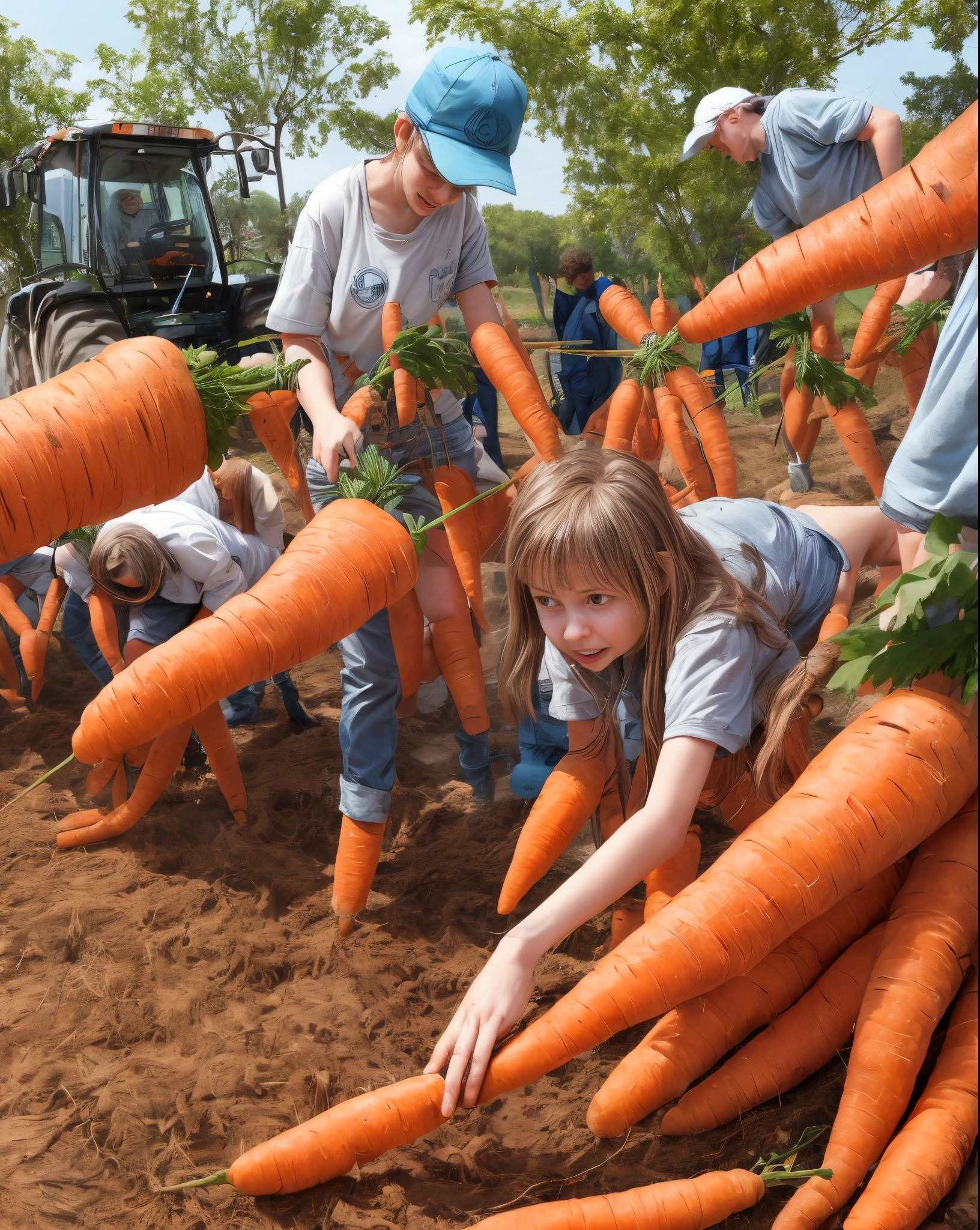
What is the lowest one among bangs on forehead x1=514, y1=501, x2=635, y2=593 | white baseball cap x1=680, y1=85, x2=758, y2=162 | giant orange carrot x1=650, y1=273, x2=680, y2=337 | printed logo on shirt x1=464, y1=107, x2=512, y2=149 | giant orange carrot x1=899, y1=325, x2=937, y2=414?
bangs on forehead x1=514, y1=501, x2=635, y2=593

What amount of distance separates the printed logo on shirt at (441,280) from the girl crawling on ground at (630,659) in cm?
105

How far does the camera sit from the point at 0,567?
4438mm

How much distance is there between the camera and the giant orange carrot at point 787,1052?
1546mm

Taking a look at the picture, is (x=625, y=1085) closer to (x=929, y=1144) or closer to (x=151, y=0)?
(x=929, y=1144)

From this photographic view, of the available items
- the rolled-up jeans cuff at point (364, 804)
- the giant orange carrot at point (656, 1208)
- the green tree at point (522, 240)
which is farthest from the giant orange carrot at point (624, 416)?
the green tree at point (522, 240)

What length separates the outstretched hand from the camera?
1.34 metres

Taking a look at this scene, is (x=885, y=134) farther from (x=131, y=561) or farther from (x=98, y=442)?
(x=131, y=561)

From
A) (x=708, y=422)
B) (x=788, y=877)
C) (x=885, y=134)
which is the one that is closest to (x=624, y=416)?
(x=708, y=422)

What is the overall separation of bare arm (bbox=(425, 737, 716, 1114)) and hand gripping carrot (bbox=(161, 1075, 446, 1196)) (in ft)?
0.38

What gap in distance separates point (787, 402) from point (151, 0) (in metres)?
16.7

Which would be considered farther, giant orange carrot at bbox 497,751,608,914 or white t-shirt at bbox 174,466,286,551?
white t-shirt at bbox 174,466,286,551

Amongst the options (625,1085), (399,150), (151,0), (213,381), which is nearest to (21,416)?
(213,381)

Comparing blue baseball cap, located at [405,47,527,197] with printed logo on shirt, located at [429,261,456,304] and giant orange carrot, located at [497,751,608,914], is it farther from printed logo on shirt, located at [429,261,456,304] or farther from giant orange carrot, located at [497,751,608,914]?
giant orange carrot, located at [497,751,608,914]

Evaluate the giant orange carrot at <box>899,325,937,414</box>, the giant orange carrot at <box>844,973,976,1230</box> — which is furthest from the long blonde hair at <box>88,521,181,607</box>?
the giant orange carrot at <box>899,325,937,414</box>
